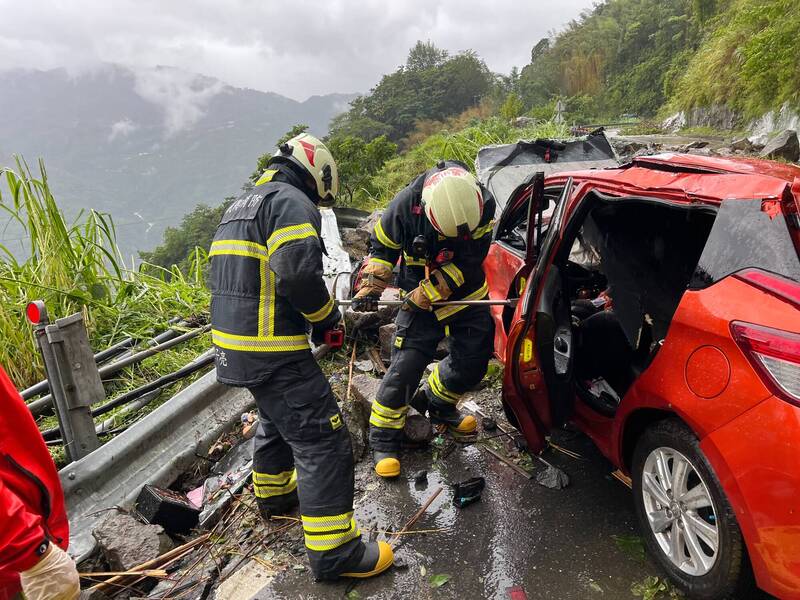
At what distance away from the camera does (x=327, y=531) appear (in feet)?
7.15

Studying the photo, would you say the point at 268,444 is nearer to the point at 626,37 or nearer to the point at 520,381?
the point at 520,381

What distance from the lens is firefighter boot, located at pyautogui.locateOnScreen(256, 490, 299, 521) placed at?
8.80 ft

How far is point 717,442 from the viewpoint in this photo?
159 cm

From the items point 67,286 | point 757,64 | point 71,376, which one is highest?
point 757,64

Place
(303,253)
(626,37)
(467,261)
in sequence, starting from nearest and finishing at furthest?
(303,253), (467,261), (626,37)

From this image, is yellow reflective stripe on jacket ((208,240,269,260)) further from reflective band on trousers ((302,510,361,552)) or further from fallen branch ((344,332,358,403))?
fallen branch ((344,332,358,403))

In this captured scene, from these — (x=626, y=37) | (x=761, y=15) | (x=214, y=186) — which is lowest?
(x=214, y=186)

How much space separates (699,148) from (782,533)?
44.9 ft

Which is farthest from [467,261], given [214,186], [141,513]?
[214,186]

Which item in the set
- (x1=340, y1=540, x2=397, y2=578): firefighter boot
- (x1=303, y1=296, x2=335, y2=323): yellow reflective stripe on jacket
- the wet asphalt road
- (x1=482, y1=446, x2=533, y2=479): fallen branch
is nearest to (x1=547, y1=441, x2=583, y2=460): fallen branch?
the wet asphalt road

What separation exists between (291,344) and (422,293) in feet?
3.17

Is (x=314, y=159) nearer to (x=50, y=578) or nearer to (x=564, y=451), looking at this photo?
(x=50, y=578)

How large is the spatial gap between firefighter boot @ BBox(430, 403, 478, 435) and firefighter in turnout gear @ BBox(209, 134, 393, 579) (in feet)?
3.71

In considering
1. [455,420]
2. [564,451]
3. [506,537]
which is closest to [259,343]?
[506,537]
